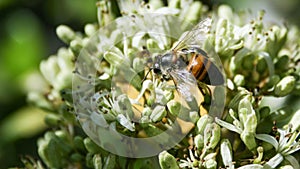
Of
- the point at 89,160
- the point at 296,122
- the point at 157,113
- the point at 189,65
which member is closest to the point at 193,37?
the point at 189,65

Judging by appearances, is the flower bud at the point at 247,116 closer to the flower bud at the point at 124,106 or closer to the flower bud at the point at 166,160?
the flower bud at the point at 166,160

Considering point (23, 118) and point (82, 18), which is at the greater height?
point (82, 18)

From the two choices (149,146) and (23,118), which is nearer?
(149,146)

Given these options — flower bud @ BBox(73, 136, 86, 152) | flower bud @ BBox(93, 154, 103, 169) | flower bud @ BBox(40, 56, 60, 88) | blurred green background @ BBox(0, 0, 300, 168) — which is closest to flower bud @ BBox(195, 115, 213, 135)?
flower bud @ BBox(93, 154, 103, 169)

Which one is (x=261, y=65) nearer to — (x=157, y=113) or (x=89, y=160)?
(x=157, y=113)

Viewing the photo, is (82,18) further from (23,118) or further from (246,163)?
(246,163)

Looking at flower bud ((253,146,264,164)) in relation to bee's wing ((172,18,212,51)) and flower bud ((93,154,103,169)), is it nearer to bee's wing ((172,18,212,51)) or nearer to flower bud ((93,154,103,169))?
bee's wing ((172,18,212,51))

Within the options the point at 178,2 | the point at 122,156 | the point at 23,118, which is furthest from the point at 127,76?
the point at 23,118
